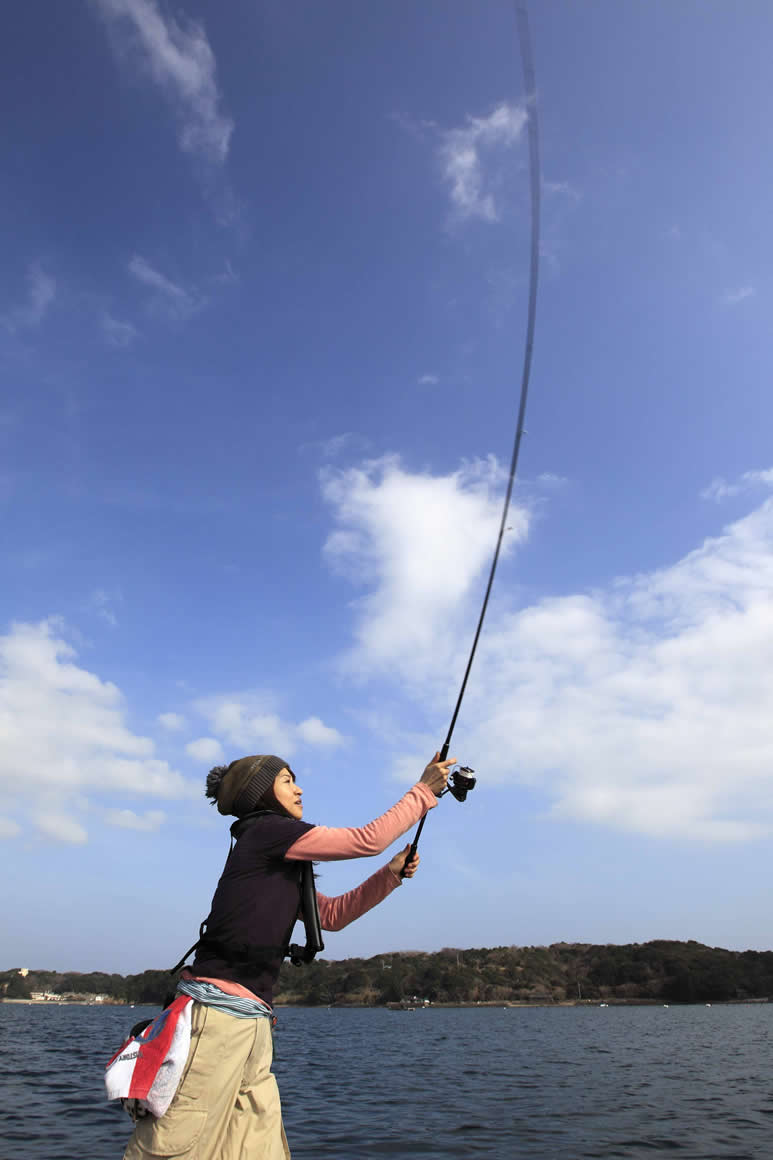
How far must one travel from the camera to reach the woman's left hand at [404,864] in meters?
3.96

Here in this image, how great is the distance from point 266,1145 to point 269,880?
3.70 ft

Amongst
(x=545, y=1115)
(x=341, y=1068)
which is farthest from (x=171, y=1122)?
(x=341, y=1068)

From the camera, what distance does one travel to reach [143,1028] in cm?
334

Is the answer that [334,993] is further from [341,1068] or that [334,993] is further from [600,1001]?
[341,1068]

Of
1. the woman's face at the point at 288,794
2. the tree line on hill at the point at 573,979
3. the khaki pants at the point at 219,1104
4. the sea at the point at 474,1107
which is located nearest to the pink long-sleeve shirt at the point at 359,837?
the khaki pants at the point at 219,1104

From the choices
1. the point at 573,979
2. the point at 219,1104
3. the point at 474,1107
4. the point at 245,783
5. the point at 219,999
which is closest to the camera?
the point at 219,1104

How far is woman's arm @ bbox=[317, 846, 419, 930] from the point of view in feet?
13.1

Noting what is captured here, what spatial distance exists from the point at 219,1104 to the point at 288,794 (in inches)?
52.8

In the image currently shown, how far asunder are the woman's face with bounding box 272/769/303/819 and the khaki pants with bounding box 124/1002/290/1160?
0.95 metres

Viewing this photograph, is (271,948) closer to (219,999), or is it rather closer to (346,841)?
(219,999)

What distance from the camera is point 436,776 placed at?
12.7 ft

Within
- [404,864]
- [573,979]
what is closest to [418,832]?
[404,864]

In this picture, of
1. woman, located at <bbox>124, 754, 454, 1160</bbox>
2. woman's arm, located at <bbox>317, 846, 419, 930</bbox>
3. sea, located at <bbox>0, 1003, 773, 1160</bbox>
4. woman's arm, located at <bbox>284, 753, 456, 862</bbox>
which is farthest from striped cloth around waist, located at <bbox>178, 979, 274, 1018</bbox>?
sea, located at <bbox>0, 1003, 773, 1160</bbox>

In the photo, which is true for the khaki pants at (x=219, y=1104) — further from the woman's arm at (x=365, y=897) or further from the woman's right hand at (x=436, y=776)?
the woman's right hand at (x=436, y=776)
